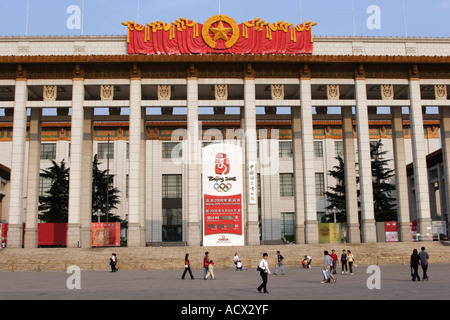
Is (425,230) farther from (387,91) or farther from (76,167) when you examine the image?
(76,167)

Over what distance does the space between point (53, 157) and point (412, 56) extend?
42113 millimetres

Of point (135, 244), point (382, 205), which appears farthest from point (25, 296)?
point (382, 205)

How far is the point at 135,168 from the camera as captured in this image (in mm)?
37469

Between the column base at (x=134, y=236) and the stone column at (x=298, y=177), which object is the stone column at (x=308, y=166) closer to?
the stone column at (x=298, y=177)

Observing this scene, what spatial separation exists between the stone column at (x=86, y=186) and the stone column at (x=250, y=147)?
1298cm

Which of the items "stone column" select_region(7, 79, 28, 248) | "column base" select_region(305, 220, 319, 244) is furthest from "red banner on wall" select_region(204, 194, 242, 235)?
"stone column" select_region(7, 79, 28, 248)

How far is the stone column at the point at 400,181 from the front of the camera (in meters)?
39.3

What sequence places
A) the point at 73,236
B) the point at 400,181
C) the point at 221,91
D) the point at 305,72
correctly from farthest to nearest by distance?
the point at 400,181 → the point at 305,72 → the point at 221,91 → the point at 73,236

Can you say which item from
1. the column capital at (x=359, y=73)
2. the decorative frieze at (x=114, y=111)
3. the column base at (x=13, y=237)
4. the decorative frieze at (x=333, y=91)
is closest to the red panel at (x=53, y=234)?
the column base at (x=13, y=237)

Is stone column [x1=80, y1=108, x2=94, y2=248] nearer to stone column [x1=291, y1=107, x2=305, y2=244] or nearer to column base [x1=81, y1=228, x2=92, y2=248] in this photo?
column base [x1=81, y1=228, x2=92, y2=248]

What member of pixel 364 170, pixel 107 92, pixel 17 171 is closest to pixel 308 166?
pixel 364 170

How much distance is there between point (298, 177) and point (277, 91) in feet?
25.0

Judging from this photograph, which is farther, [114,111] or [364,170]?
[114,111]

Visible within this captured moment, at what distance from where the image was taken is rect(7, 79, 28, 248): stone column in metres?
36.7
